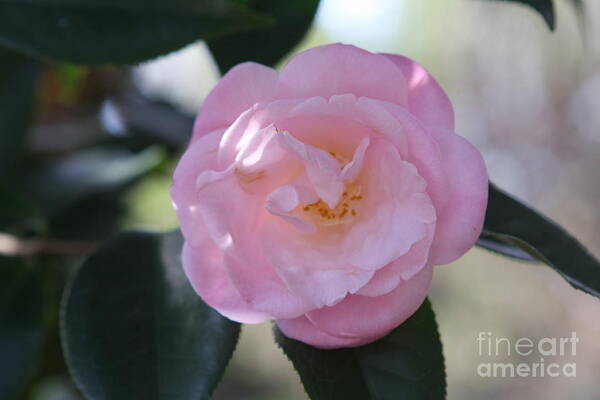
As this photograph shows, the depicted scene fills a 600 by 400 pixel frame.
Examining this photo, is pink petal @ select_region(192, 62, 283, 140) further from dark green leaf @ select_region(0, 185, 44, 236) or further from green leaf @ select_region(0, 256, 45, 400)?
dark green leaf @ select_region(0, 185, 44, 236)

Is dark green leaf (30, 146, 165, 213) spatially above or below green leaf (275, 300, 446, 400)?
below

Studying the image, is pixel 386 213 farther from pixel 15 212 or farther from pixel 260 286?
pixel 15 212

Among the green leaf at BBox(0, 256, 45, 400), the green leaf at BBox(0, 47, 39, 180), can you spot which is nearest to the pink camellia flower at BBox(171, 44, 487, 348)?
the green leaf at BBox(0, 256, 45, 400)

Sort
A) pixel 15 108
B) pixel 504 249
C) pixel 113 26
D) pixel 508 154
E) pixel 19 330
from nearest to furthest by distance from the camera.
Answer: pixel 504 249, pixel 113 26, pixel 19 330, pixel 15 108, pixel 508 154

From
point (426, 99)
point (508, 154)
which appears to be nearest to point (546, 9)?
point (426, 99)

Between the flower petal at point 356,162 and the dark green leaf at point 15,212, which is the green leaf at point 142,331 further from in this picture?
the dark green leaf at point 15,212

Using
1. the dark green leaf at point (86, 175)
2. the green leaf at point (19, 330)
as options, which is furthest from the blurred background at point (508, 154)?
the green leaf at point (19, 330)

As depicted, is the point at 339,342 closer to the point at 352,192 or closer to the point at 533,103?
the point at 352,192
